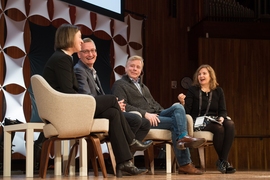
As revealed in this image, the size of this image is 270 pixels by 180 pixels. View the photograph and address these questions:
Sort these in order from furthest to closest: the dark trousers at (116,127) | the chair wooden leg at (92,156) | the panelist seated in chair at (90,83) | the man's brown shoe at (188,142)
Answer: the man's brown shoe at (188,142), the panelist seated in chair at (90,83), the chair wooden leg at (92,156), the dark trousers at (116,127)

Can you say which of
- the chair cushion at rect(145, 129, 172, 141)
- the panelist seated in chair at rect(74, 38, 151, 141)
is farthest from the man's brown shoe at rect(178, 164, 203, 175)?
the panelist seated in chair at rect(74, 38, 151, 141)

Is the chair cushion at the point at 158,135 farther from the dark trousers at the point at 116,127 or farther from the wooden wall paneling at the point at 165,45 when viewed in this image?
the wooden wall paneling at the point at 165,45

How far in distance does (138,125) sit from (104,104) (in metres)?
0.66

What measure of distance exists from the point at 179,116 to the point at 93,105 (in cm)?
123

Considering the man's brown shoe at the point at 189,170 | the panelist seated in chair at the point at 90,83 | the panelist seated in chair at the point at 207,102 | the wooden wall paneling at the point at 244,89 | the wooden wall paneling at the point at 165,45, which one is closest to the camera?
the panelist seated in chair at the point at 90,83

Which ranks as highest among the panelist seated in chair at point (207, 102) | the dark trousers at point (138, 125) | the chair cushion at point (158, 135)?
the panelist seated in chair at point (207, 102)

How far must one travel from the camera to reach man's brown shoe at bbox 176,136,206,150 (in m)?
4.33

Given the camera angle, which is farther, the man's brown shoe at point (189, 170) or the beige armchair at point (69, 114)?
the man's brown shoe at point (189, 170)

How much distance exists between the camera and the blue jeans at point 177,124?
4.54m

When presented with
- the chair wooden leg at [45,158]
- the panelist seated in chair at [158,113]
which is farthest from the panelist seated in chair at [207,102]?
the chair wooden leg at [45,158]

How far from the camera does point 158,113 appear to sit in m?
4.96

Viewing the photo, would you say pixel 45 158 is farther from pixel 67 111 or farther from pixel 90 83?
pixel 90 83

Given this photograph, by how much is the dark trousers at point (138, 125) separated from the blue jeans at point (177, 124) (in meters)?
0.32

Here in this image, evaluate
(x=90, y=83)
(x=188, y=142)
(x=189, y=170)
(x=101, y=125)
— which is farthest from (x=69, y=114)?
(x=189, y=170)
